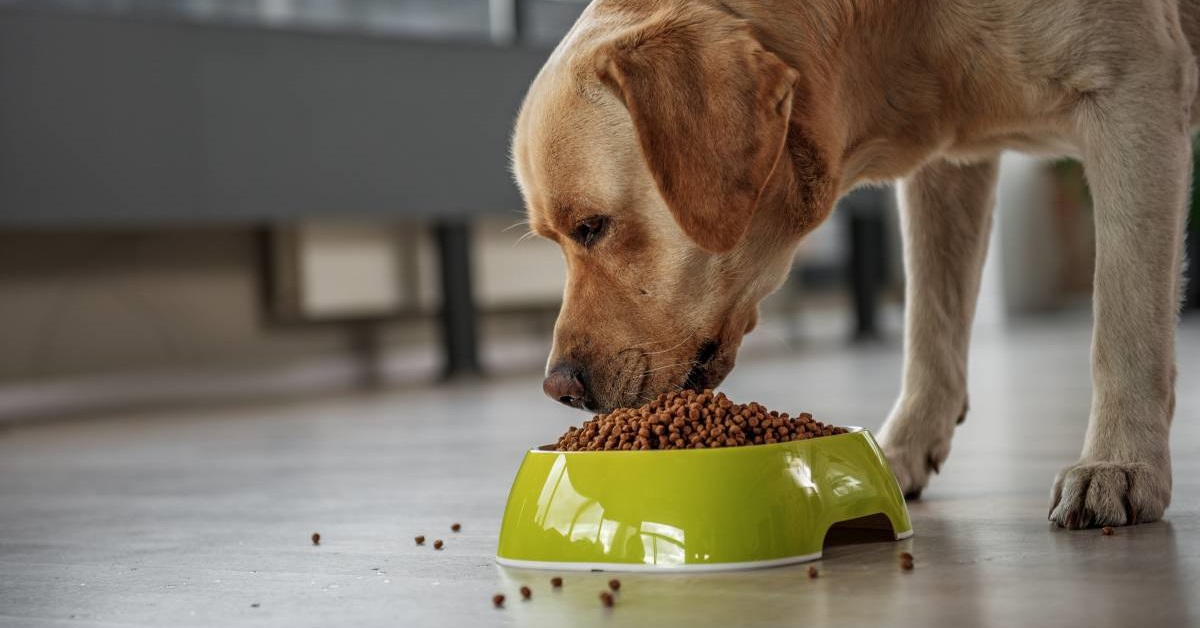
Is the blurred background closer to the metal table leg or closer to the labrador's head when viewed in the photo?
the metal table leg

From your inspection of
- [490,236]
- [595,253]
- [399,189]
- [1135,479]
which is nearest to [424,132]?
[399,189]

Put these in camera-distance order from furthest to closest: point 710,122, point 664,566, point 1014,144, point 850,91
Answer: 1. point 1014,144
2. point 850,91
3. point 710,122
4. point 664,566

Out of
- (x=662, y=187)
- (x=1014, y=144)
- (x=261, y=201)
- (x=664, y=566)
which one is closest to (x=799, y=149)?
(x=662, y=187)

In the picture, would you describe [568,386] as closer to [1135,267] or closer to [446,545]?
[446,545]

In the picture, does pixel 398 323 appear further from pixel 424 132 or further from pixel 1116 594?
pixel 1116 594

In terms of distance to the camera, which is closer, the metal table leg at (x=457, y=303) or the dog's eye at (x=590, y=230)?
the dog's eye at (x=590, y=230)

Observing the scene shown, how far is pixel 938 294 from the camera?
2.58m

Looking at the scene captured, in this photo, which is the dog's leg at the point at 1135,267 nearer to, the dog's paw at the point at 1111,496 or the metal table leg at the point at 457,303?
the dog's paw at the point at 1111,496

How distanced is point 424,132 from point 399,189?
313mm

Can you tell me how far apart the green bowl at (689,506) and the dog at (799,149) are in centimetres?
30

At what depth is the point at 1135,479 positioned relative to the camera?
6.24 ft

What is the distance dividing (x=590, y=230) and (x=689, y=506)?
0.55 metres

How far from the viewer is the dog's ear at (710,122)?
6.40ft

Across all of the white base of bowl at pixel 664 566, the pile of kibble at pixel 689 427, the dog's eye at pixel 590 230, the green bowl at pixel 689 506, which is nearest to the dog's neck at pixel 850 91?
the dog's eye at pixel 590 230
